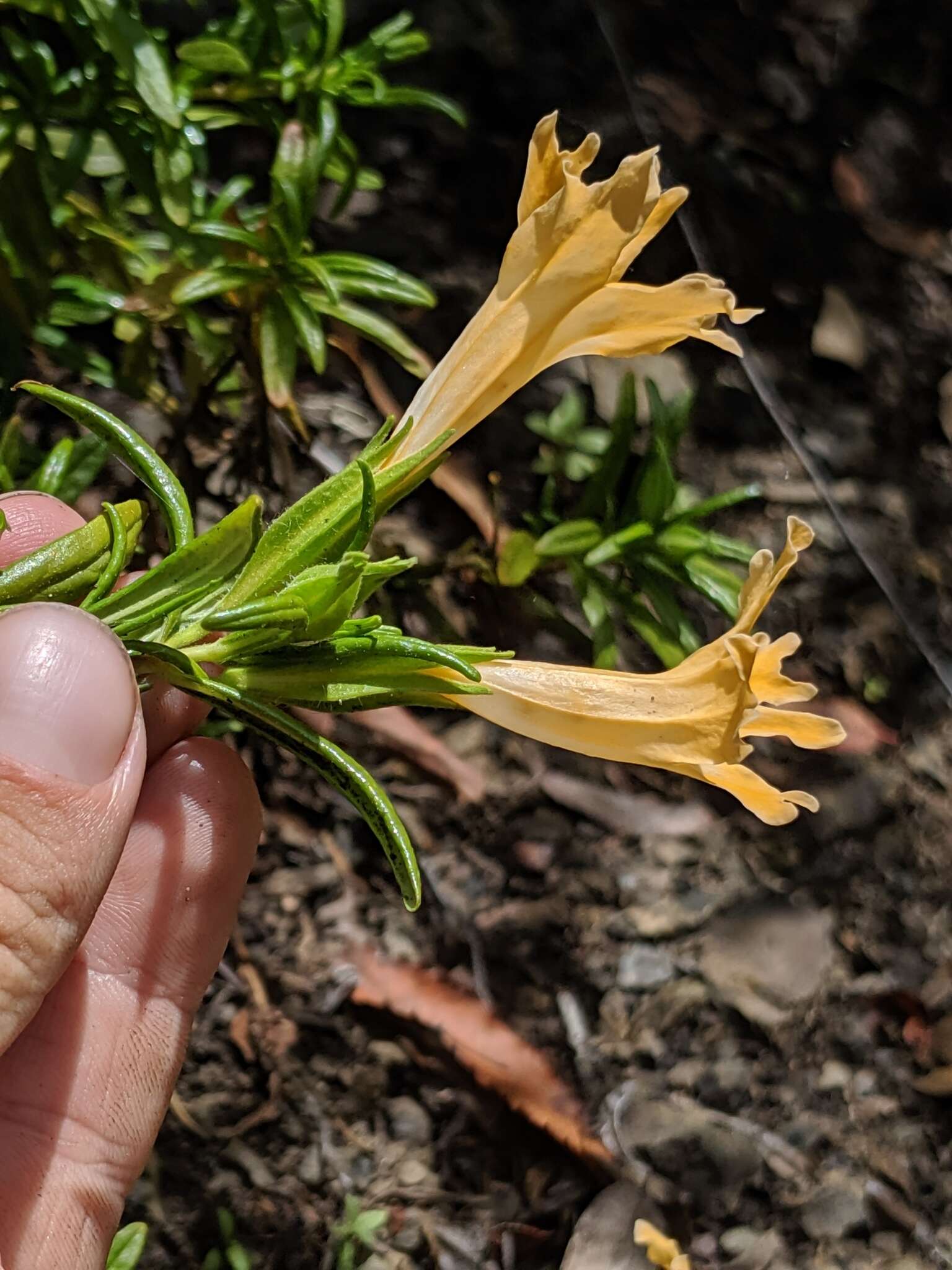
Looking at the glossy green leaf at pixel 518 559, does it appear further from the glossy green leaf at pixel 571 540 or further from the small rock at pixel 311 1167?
the small rock at pixel 311 1167

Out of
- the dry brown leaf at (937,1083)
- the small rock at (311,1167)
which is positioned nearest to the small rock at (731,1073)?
the dry brown leaf at (937,1083)

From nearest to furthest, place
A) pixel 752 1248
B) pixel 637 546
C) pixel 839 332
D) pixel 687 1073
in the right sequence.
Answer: pixel 637 546
pixel 752 1248
pixel 687 1073
pixel 839 332

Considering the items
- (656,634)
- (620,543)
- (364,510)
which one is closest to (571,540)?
(620,543)

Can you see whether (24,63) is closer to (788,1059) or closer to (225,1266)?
(225,1266)

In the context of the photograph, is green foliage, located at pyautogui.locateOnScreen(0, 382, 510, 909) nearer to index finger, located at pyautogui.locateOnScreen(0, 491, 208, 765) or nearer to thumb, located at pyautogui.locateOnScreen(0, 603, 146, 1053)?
thumb, located at pyautogui.locateOnScreen(0, 603, 146, 1053)

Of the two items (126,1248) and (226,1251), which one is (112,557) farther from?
(226,1251)

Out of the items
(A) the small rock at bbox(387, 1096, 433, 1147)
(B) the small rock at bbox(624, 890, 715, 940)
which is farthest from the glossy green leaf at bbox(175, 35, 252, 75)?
(A) the small rock at bbox(387, 1096, 433, 1147)

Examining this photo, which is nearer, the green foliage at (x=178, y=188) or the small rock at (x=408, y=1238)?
the green foliage at (x=178, y=188)
